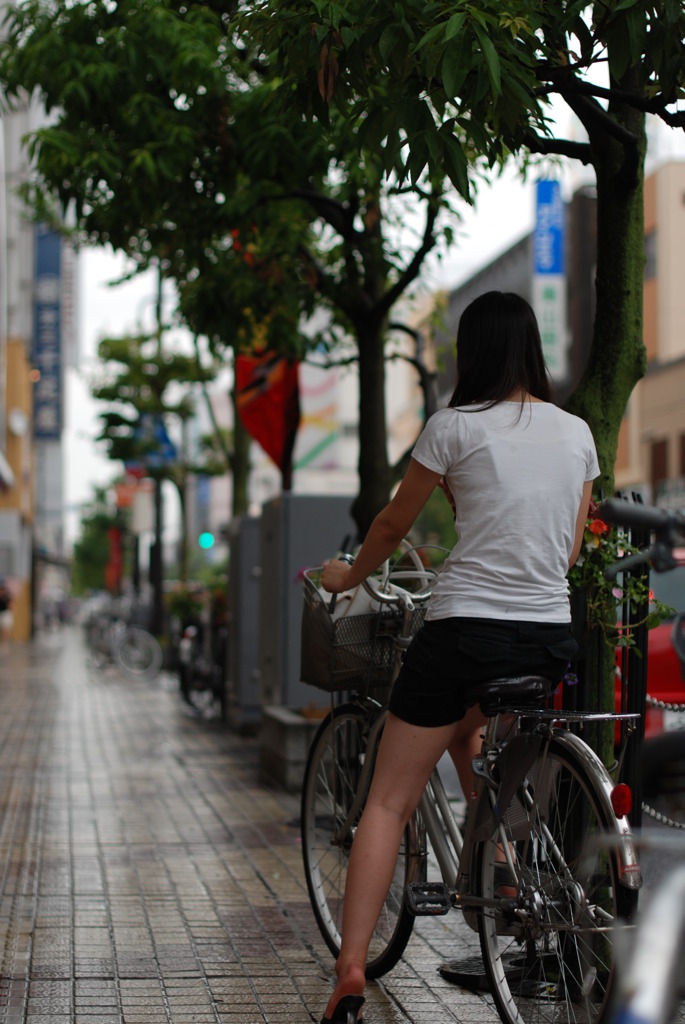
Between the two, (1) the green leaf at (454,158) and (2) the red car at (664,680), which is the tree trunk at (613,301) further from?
(2) the red car at (664,680)

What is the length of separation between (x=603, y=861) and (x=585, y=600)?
3.95 ft

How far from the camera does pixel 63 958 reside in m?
5.16

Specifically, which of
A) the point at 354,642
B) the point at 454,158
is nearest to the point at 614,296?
the point at 454,158

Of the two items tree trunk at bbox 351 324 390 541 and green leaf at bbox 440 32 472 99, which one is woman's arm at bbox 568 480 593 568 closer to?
green leaf at bbox 440 32 472 99

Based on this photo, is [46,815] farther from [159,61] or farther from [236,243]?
[159,61]

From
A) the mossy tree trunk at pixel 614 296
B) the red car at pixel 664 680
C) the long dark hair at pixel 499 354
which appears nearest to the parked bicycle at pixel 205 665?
the red car at pixel 664 680

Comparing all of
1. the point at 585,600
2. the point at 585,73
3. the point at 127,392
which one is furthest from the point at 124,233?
the point at 127,392

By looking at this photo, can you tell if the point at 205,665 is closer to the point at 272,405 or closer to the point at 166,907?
the point at 272,405

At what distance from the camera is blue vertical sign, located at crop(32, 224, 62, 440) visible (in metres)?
53.8

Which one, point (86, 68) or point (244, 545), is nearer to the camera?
point (86, 68)

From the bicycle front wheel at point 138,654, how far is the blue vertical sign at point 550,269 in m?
20.9

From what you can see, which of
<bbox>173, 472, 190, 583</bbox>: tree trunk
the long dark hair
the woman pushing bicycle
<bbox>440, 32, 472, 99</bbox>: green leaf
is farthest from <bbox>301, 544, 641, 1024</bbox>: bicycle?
<bbox>173, 472, 190, 583</bbox>: tree trunk

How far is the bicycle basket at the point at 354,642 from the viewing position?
459 cm

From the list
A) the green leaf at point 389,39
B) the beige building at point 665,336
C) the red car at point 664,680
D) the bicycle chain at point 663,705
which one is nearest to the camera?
the green leaf at point 389,39
